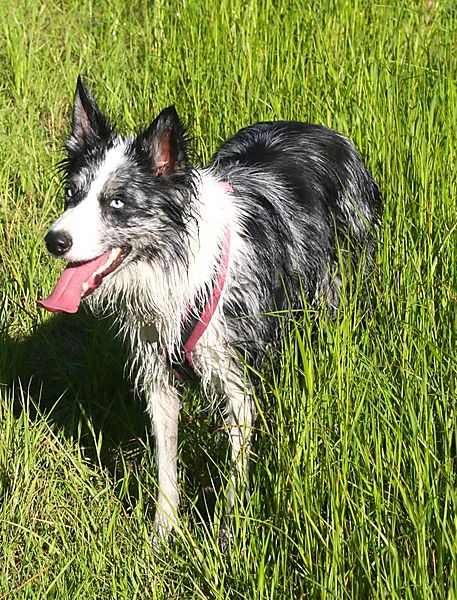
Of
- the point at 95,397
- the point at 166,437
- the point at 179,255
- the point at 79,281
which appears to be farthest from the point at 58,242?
the point at 95,397

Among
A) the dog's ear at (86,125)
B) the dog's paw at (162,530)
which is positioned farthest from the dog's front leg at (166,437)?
the dog's ear at (86,125)

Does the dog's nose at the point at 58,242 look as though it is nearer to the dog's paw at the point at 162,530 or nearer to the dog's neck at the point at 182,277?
the dog's neck at the point at 182,277

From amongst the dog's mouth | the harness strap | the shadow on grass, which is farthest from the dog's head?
the shadow on grass

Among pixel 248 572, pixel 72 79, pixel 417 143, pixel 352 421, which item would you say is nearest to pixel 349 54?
pixel 417 143

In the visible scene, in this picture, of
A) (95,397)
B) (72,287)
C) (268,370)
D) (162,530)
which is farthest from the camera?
(95,397)

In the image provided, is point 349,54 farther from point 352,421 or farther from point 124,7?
point 352,421

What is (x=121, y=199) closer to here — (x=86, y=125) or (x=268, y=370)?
(x=86, y=125)

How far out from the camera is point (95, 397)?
3971 mm

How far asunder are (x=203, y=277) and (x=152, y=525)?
0.87 meters

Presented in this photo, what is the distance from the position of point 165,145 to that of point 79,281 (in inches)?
20.0

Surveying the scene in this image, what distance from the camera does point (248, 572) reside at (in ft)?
8.77

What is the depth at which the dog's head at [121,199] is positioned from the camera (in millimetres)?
2988

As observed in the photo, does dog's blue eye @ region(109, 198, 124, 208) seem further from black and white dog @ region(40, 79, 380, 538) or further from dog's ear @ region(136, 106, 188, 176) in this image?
dog's ear @ region(136, 106, 188, 176)

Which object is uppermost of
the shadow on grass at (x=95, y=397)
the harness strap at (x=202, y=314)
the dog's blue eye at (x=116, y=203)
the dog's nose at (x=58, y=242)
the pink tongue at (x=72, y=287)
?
the dog's blue eye at (x=116, y=203)
